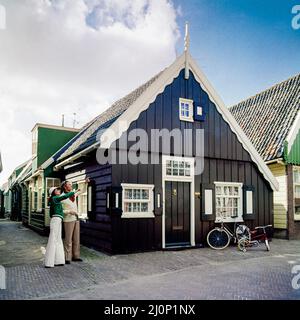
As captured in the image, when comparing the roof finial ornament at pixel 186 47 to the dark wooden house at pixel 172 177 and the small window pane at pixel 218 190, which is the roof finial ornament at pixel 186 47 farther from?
the small window pane at pixel 218 190

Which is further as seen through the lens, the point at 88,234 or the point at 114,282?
the point at 88,234

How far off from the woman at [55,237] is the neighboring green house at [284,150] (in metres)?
9.66

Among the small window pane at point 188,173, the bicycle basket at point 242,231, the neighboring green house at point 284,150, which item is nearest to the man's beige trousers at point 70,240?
the small window pane at point 188,173

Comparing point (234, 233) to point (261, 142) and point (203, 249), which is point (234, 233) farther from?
point (261, 142)

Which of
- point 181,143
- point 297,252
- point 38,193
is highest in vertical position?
point 181,143

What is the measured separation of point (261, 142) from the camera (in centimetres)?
1554

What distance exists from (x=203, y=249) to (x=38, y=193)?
32.0ft

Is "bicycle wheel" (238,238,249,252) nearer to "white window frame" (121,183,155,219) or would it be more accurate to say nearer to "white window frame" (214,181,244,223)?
"white window frame" (214,181,244,223)

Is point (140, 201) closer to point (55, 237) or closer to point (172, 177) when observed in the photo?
point (172, 177)
